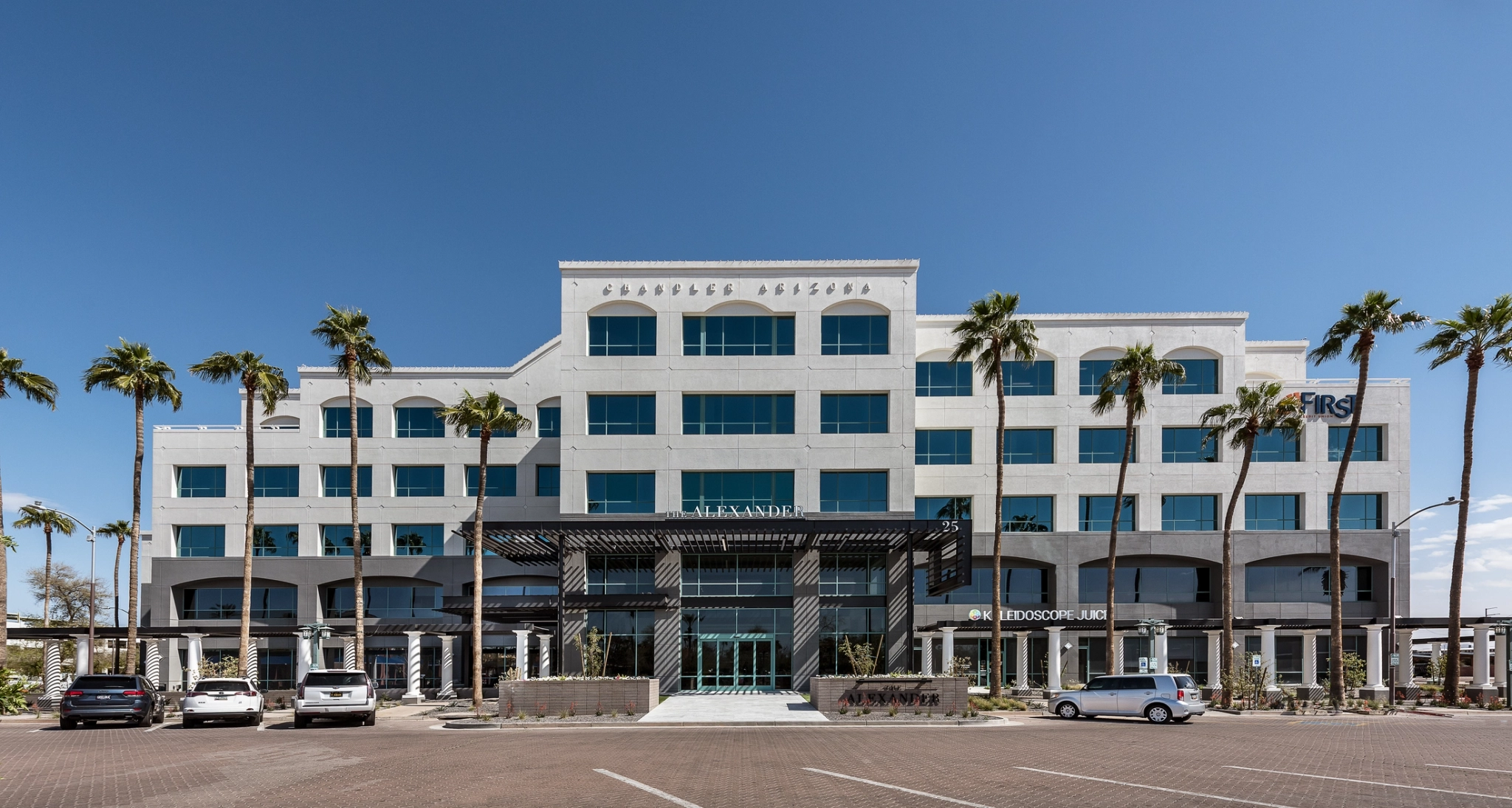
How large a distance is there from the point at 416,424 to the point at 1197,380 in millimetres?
41604

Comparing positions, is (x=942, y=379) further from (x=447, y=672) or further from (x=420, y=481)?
(x=420, y=481)

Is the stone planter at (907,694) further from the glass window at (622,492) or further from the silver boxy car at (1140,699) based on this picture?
the glass window at (622,492)

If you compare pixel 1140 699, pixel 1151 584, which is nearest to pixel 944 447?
pixel 1151 584

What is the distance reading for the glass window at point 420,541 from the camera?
5516 cm

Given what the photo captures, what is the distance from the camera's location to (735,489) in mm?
47750

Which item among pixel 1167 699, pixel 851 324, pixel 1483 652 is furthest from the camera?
pixel 851 324

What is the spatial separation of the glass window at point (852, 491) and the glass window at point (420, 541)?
2135 cm

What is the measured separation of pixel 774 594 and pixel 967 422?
47.8 ft

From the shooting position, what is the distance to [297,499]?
182 ft

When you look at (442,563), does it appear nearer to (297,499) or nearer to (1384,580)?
(297,499)

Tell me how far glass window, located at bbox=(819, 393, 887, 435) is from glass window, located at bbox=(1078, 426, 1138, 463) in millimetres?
12249

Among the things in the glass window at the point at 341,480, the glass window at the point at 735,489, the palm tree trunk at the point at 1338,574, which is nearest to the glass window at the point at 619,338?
the glass window at the point at 735,489

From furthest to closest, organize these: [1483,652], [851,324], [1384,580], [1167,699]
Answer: [1384,580], [851,324], [1483,652], [1167,699]

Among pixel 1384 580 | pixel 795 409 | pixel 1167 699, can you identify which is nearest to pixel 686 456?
pixel 795 409
